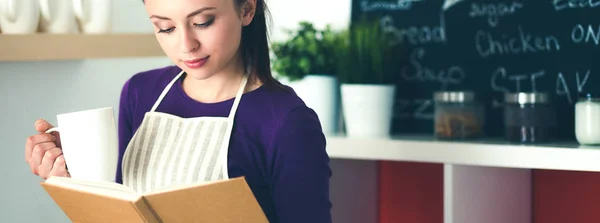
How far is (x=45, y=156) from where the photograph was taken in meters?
1.33

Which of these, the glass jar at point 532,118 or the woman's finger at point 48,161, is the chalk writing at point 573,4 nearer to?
the glass jar at point 532,118

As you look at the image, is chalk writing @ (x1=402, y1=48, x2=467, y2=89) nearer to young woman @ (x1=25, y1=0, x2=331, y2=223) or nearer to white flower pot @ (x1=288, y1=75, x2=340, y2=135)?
white flower pot @ (x1=288, y1=75, x2=340, y2=135)

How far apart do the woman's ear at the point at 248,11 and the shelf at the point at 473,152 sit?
80 cm

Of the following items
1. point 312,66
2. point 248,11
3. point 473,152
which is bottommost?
point 473,152

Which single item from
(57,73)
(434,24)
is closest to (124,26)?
(57,73)

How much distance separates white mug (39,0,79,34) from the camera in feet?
5.41

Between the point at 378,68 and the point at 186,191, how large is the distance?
1.19 meters

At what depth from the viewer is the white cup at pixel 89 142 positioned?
4.08 feet

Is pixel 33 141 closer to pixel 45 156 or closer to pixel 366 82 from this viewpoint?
pixel 45 156

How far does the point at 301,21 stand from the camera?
7.68ft

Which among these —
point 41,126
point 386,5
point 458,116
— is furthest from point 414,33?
point 41,126

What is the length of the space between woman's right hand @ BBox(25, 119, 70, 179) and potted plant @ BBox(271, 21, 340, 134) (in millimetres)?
987

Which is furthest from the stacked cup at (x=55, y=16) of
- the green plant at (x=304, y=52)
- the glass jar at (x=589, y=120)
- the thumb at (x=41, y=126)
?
the glass jar at (x=589, y=120)

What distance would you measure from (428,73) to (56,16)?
1.05 meters
